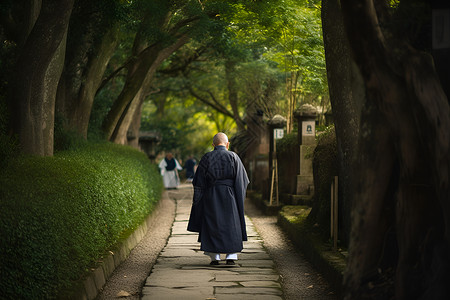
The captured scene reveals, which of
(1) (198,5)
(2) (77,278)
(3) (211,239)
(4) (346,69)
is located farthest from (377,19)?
(1) (198,5)

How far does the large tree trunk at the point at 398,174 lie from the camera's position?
4.20m

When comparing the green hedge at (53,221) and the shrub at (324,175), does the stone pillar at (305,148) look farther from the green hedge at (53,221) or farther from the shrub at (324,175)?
the green hedge at (53,221)

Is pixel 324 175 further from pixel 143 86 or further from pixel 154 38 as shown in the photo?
pixel 143 86

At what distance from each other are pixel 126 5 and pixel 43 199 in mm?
6695

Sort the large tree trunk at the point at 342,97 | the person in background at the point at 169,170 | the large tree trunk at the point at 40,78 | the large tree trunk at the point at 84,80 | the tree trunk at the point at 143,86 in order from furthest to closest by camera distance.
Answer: the person in background at the point at 169,170, the tree trunk at the point at 143,86, the large tree trunk at the point at 84,80, the large tree trunk at the point at 40,78, the large tree trunk at the point at 342,97

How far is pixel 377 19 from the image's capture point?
181 inches

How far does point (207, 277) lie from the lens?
6.97 metres

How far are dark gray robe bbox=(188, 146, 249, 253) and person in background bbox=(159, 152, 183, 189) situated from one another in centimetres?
1717

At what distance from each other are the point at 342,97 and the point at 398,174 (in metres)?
3.16

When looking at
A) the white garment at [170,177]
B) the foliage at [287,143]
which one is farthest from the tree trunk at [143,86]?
the white garment at [170,177]

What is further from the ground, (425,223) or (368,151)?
(368,151)

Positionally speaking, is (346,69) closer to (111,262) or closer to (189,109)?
(111,262)

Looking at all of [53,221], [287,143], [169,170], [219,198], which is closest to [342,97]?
[219,198]

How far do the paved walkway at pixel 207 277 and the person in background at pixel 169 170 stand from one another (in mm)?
15683
